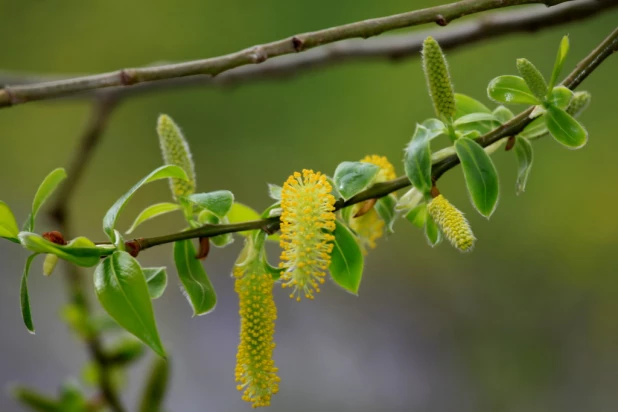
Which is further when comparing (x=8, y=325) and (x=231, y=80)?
(x=8, y=325)

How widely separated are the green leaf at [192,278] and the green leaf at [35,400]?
0.37m

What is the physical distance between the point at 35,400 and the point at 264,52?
0.45 metres

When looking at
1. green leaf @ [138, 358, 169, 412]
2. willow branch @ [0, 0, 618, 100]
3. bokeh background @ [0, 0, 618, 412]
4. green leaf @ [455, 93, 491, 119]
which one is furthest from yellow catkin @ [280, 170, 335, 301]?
bokeh background @ [0, 0, 618, 412]

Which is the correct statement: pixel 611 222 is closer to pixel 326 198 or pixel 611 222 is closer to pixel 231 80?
pixel 231 80

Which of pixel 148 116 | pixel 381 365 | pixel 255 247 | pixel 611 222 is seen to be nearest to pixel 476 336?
pixel 381 365

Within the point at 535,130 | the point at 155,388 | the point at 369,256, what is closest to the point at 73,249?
the point at 535,130

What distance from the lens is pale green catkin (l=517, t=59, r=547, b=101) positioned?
1.03 ft

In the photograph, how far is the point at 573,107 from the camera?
0.36m

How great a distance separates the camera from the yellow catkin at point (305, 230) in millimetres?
300

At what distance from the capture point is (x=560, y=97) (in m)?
0.32

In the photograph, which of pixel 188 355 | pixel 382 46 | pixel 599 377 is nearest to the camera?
pixel 382 46

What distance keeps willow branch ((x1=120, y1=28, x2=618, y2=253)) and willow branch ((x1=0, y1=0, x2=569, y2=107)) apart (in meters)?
0.03

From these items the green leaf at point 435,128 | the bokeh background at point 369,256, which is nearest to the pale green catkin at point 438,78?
the green leaf at point 435,128

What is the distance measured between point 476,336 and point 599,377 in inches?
7.6
